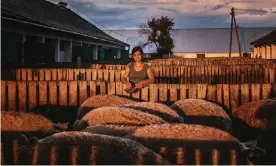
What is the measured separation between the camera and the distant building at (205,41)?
8225 centimetres

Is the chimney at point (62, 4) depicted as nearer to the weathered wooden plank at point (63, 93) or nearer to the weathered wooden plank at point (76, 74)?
the weathered wooden plank at point (76, 74)

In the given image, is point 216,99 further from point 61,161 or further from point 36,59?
point 36,59

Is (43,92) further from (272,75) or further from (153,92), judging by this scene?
(272,75)

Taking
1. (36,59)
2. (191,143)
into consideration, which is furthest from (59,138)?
(36,59)

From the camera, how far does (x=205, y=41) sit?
90250 millimetres

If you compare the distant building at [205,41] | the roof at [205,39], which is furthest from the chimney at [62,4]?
the roof at [205,39]

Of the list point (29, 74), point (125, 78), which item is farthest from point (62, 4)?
point (125, 78)

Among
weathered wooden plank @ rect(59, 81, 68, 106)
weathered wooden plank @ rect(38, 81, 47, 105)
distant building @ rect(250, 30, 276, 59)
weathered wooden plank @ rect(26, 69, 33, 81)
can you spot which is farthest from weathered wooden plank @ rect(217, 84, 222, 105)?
distant building @ rect(250, 30, 276, 59)

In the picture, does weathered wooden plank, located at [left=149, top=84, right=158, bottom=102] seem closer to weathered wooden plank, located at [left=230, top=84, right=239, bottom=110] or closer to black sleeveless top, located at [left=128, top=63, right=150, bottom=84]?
black sleeveless top, located at [left=128, top=63, right=150, bottom=84]

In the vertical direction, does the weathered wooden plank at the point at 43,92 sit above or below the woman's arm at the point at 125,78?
below

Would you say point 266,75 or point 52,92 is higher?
point 266,75

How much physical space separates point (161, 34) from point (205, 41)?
18850 mm

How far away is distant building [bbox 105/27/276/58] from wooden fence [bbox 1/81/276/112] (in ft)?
216

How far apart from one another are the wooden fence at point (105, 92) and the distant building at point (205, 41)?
216ft
